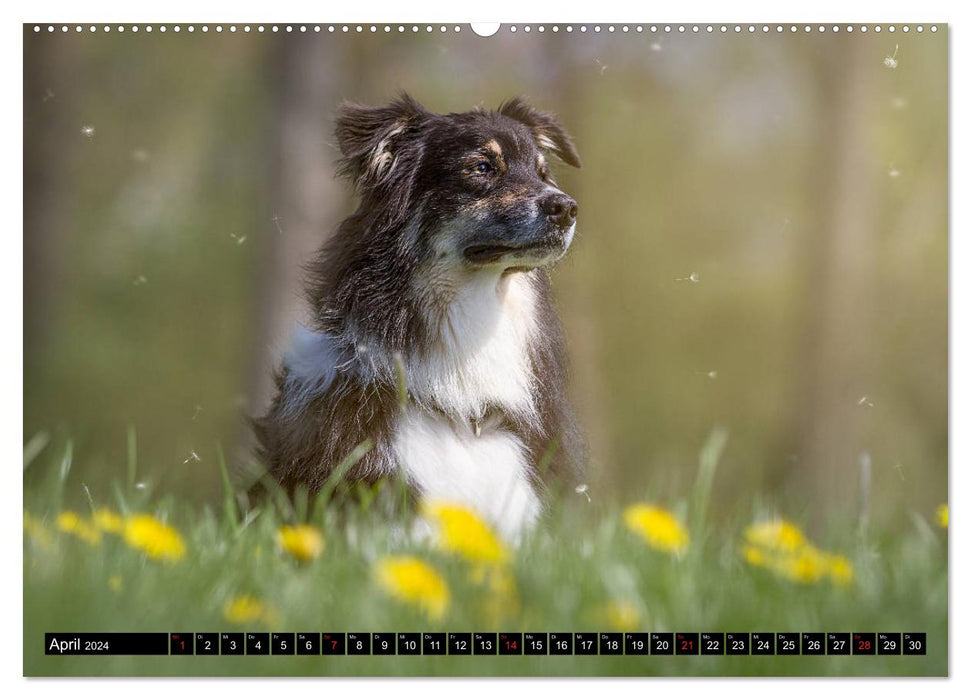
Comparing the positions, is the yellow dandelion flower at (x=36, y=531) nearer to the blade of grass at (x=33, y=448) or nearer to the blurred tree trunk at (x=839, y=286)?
the blade of grass at (x=33, y=448)

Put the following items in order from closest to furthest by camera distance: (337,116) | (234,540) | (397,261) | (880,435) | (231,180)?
(234,540) → (397,261) → (337,116) → (880,435) → (231,180)

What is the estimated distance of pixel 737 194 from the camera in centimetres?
508

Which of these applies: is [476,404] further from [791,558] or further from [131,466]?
[791,558]

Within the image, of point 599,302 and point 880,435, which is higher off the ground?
point 599,302

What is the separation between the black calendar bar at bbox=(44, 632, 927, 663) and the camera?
2.76m

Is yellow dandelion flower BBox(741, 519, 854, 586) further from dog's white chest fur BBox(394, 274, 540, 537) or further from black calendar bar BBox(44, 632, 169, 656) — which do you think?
black calendar bar BBox(44, 632, 169, 656)

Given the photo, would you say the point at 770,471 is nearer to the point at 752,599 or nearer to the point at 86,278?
the point at 752,599

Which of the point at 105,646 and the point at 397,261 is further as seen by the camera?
the point at 397,261

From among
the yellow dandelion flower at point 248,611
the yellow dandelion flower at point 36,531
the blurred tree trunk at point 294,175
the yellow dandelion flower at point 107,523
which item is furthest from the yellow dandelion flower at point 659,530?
the blurred tree trunk at point 294,175

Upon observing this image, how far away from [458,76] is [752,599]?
2.48 metres

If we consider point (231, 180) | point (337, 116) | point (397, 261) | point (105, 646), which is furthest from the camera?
point (231, 180)

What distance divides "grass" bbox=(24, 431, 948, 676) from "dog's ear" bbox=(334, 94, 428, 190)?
1505mm

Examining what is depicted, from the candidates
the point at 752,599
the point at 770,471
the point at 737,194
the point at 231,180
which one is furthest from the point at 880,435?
the point at 231,180

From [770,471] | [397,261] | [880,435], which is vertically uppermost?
[397,261]
